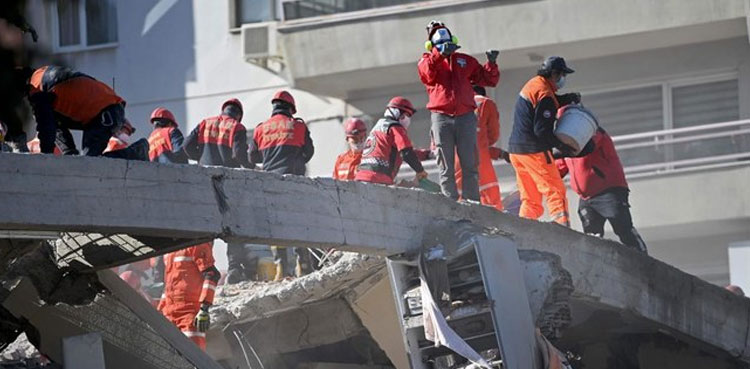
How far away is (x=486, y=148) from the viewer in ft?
43.1

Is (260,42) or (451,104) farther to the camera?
(260,42)

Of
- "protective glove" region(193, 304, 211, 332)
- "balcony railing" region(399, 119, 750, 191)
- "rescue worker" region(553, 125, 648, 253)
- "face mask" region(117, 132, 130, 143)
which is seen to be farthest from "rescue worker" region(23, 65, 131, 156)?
"balcony railing" region(399, 119, 750, 191)

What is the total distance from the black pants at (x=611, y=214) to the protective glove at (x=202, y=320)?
3.14 meters

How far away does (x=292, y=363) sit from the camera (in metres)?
12.8

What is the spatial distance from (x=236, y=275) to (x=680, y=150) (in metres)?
7.79

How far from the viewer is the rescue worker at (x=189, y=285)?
478 inches

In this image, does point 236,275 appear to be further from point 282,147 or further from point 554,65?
point 554,65

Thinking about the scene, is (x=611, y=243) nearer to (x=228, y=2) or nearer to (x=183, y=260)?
(x=183, y=260)

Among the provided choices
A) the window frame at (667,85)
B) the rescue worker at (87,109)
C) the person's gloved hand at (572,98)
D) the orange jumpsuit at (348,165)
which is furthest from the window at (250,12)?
the rescue worker at (87,109)

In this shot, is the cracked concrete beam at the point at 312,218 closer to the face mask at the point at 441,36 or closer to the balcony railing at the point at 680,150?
the face mask at the point at 441,36

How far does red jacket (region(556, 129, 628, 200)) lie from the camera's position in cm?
1268

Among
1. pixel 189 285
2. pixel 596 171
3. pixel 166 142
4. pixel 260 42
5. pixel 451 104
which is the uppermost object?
pixel 260 42

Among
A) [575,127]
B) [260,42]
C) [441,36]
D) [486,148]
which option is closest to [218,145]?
[486,148]

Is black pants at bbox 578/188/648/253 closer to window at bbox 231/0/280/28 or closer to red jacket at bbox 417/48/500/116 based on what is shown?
red jacket at bbox 417/48/500/116
